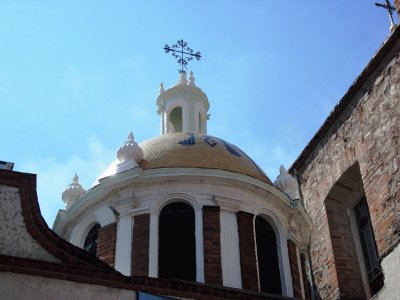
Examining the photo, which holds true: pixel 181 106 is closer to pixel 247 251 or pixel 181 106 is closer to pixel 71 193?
→ pixel 71 193

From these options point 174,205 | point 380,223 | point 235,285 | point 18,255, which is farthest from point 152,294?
point 380,223

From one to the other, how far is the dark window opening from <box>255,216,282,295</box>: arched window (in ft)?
7.74

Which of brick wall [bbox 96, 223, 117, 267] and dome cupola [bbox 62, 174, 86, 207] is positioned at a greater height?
dome cupola [bbox 62, 174, 86, 207]

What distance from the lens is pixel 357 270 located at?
57.8ft

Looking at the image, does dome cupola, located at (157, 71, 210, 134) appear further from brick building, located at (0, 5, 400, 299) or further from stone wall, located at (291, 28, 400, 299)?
stone wall, located at (291, 28, 400, 299)

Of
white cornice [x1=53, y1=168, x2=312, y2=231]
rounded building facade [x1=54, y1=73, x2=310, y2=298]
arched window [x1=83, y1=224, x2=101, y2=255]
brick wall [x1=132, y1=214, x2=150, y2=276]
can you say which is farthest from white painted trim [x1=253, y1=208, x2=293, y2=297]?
arched window [x1=83, y1=224, x2=101, y2=255]

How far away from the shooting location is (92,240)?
1686 cm

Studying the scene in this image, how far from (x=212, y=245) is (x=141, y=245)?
5.05 ft

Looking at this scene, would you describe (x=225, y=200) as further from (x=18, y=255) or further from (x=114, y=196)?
(x=18, y=255)

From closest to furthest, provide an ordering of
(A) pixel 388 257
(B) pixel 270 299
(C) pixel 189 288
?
(C) pixel 189 288
(B) pixel 270 299
(A) pixel 388 257

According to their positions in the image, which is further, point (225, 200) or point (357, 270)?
point (357, 270)

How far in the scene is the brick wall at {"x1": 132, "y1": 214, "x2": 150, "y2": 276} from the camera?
15109 mm

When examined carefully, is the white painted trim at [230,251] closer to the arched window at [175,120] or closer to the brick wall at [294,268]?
the brick wall at [294,268]

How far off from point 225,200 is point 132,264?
257cm
